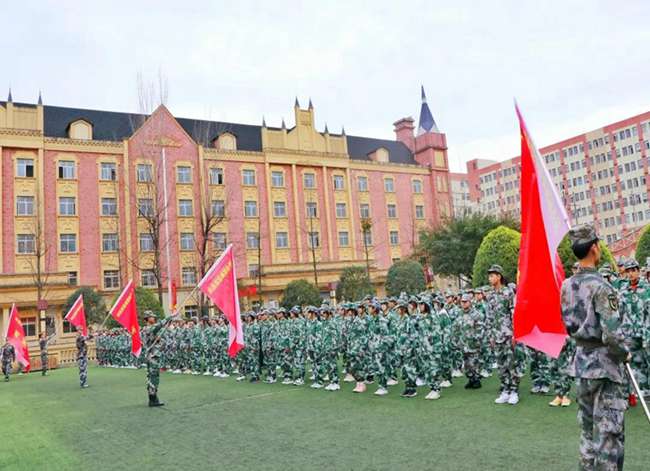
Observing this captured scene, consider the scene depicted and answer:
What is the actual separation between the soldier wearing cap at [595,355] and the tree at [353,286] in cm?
3228

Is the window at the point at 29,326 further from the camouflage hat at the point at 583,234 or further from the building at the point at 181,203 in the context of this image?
the camouflage hat at the point at 583,234

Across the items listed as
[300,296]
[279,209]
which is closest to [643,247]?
[300,296]

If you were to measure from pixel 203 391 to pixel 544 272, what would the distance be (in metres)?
10.1

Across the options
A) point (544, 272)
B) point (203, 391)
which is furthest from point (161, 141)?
point (544, 272)

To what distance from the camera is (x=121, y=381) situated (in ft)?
57.7

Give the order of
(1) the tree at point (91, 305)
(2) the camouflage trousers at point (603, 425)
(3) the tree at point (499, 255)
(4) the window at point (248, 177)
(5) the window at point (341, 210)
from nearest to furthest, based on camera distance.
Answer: (2) the camouflage trousers at point (603, 425) < (3) the tree at point (499, 255) < (1) the tree at point (91, 305) < (4) the window at point (248, 177) < (5) the window at point (341, 210)

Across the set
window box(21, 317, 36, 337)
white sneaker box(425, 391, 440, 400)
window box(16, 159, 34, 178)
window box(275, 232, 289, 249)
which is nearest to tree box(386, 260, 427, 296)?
window box(275, 232, 289, 249)

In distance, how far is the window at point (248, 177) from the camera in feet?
147

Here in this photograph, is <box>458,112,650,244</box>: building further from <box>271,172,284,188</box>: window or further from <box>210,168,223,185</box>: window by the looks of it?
<box>210,168,223,185</box>: window

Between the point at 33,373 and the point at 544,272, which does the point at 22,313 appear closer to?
the point at 33,373

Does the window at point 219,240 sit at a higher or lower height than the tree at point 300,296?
higher

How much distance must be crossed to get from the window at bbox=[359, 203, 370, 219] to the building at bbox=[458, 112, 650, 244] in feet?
75.7

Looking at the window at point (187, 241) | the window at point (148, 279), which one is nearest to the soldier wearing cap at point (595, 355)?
the window at point (148, 279)

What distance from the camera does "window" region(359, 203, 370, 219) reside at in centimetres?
4936
